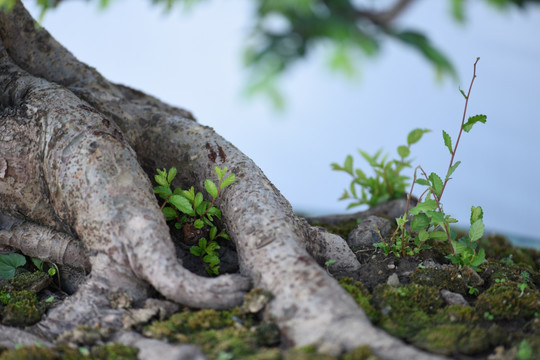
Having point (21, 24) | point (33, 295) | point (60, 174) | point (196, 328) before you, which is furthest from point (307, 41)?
point (21, 24)

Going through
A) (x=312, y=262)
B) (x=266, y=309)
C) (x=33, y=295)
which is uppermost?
(x=312, y=262)

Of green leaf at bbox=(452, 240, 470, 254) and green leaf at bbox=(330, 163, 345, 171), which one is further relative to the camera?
green leaf at bbox=(330, 163, 345, 171)

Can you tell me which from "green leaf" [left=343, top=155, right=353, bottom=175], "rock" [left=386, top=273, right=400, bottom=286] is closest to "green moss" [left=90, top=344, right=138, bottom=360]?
"rock" [left=386, top=273, right=400, bottom=286]

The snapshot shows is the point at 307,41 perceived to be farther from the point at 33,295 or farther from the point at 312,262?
the point at 33,295

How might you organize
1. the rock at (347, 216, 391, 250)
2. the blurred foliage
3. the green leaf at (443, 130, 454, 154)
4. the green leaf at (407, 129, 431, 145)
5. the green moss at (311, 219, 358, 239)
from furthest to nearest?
the green leaf at (407, 129, 431, 145), the green moss at (311, 219, 358, 239), the rock at (347, 216, 391, 250), the green leaf at (443, 130, 454, 154), the blurred foliage

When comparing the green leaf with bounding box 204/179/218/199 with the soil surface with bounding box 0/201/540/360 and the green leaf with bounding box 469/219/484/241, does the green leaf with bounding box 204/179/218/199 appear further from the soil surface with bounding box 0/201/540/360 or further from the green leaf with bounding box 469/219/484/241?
the green leaf with bounding box 469/219/484/241

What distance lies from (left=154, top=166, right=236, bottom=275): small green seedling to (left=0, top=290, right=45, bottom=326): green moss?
0.83 m

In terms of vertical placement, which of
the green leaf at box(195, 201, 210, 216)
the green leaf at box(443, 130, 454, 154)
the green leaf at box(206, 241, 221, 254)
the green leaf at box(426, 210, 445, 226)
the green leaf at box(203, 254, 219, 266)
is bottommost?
the green leaf at box(203, 254, 219, 266)

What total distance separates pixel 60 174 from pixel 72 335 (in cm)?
90

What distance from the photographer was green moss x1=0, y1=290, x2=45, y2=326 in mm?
2465

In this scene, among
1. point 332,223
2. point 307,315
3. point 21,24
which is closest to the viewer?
point 307,315

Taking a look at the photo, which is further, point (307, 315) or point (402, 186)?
point (402, 186)

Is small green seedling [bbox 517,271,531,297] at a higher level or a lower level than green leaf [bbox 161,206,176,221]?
higher

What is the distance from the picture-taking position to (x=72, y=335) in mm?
2221
